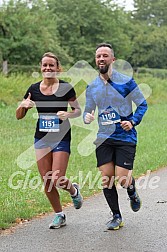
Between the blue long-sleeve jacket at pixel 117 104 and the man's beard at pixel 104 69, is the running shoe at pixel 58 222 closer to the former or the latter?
the blue long-sleeve jacket at pixel 117 104

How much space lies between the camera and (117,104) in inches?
253

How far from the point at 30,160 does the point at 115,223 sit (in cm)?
601

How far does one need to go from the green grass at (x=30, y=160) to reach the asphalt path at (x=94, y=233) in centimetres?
48

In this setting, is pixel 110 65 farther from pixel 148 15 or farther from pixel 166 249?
pixel 148 15

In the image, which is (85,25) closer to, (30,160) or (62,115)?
(30,160)

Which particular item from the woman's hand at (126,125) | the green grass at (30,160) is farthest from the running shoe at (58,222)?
the woman's hand at (126,125)

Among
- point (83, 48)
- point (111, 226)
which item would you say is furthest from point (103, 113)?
point (83, 48)

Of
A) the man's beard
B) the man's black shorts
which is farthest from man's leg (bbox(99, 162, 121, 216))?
the man's beard

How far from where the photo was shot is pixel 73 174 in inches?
417

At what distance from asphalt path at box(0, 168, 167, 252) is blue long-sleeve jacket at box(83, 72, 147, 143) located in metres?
1.09

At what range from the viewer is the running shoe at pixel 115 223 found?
21.3 feet

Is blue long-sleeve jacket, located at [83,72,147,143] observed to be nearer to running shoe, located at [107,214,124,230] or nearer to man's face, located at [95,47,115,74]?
man's face, located at [95,47,115,74]

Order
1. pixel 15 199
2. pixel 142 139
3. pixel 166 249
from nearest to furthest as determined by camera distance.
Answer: pixel 166 249 → pixel 15 199 → pixel 142 139

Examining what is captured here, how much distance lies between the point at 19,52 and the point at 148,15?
53939mm
